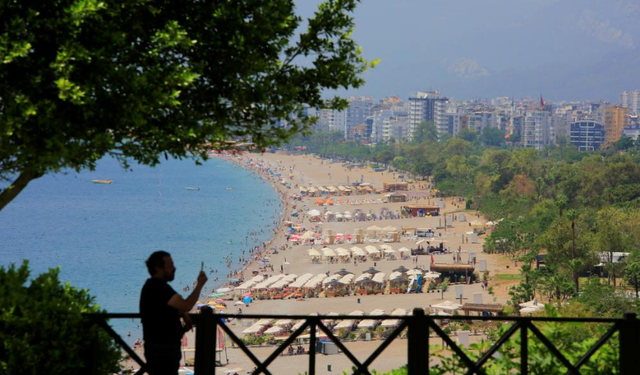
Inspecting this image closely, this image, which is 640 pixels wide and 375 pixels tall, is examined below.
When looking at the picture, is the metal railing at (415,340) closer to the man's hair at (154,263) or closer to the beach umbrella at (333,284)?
the man's hair at (154,263)

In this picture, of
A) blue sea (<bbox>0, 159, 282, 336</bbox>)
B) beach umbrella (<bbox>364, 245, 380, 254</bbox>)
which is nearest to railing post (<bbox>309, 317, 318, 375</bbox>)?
blue sea (<bbox>0, 159, 282, 336</bbox>)

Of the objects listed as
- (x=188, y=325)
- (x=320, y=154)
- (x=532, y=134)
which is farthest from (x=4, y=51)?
(x=532, y=134)

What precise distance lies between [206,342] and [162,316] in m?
0.30

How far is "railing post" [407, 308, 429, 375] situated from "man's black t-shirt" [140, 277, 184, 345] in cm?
122

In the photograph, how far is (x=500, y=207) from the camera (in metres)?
65.2

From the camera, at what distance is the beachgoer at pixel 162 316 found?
172 inches

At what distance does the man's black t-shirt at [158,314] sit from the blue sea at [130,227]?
3195 cm

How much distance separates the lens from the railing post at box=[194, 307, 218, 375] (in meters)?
4.43

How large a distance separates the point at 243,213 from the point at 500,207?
2500 cm

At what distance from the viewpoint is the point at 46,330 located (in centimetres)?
414

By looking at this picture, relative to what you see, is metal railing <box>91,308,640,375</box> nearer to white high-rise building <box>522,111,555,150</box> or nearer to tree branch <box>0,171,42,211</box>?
tree branch <box>0,171,42,211</box>

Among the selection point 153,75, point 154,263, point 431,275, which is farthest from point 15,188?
point 431,275

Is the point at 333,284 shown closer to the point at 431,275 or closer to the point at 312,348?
the point at 431,275

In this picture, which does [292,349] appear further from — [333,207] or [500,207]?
[333,207]
